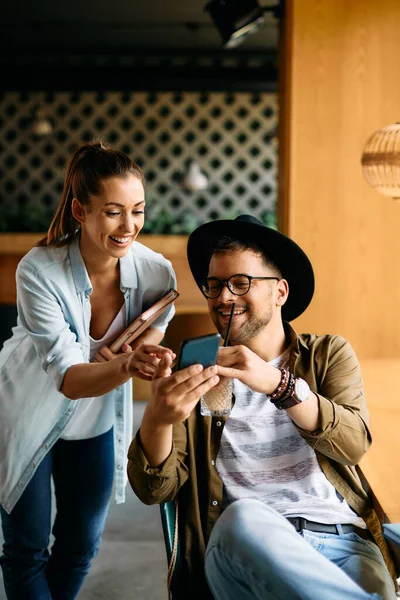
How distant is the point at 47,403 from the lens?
1.59m

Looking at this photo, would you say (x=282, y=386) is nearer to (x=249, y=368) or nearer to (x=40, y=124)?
(x=249, y=368)

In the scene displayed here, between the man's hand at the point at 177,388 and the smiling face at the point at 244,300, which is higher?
the smiling face at the point at 244,300

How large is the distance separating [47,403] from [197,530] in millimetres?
→ 439

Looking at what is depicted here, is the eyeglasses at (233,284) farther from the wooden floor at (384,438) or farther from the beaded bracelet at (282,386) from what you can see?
the wooden floor at (384,438)

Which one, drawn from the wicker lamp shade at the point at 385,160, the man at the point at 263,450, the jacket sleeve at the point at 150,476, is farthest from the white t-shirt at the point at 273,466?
the wicker lamp shade at the point at 385,160

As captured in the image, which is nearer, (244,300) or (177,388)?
(177,388)

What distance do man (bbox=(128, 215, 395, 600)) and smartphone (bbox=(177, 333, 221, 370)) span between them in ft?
0.05

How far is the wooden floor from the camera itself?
137cm

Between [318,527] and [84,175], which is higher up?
[84,175]

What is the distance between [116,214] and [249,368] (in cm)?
45

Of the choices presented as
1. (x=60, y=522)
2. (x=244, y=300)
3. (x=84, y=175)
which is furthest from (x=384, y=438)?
(x=84, y=175)

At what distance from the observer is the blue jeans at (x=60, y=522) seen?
5.30ft

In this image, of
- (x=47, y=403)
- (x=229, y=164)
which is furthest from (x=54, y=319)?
(x=229, y=164)

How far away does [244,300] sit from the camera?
150 centimetres
